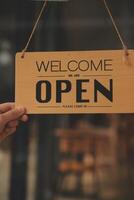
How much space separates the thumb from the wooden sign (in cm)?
1

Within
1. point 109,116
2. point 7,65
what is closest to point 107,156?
point 109,116

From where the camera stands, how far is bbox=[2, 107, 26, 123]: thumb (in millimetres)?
790

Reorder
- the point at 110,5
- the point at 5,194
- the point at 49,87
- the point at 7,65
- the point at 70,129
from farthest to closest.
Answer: the point at 70,129 → the point at 5,194 → the point at 7,65 → the point at 110,5 → the point at 49,87

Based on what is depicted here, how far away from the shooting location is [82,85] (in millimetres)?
799

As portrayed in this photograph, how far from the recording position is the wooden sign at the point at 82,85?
2.60ft

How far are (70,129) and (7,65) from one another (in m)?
0.51

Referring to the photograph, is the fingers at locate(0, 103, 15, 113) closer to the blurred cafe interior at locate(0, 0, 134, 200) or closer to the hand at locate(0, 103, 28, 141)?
the hand at locate(0, 103, 28, 141)

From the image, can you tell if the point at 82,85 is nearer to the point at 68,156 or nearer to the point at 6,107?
the point at 6,107

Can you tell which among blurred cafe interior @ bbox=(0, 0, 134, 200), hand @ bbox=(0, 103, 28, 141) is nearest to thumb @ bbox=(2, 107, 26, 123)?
hand @ bbox=(0, 103, 28, 141)

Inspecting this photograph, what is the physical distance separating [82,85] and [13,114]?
135 millimetres

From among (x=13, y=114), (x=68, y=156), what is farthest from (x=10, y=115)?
(x=68, y=156)

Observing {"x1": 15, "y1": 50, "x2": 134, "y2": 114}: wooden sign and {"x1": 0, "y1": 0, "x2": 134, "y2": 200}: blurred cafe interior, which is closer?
{"x1": 15, "y1": 50, "x2": 134, "y2": 114}: wooden sign

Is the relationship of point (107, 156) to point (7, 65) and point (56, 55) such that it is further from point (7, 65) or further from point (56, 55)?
point (56, 55)

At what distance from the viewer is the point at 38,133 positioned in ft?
7.25
